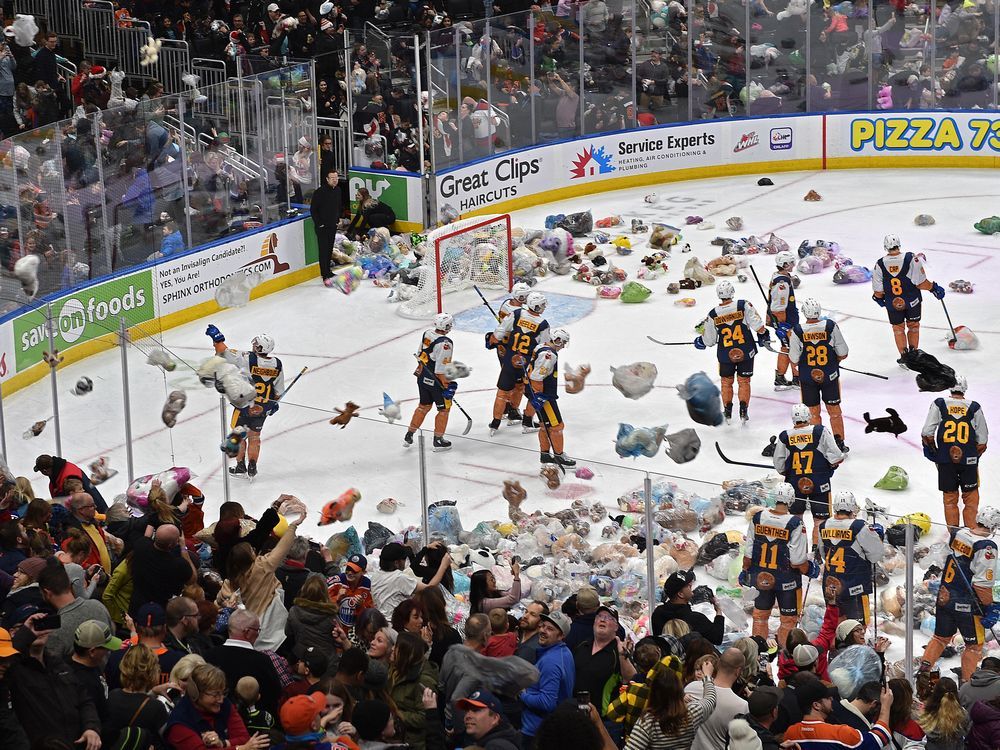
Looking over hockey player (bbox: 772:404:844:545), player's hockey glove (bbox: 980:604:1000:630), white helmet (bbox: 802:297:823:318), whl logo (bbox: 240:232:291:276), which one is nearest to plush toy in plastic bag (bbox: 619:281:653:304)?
whl logo (bbox: 240:232:291:276)

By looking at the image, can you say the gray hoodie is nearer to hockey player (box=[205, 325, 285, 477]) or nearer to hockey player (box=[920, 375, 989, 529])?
hockey player (box=[920, 375, 989, 529])

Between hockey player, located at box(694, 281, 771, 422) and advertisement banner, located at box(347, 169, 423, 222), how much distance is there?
6.85m

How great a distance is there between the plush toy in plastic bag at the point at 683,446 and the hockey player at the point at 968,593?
3651 mm

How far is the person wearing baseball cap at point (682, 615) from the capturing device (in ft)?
26.2

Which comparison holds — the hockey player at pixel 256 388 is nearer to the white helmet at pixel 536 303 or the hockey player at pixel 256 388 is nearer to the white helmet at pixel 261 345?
the white helmet at pixel 261 345

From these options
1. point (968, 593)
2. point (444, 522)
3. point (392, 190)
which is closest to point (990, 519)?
point (968, 593)

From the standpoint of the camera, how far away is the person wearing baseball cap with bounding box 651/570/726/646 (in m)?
7.98

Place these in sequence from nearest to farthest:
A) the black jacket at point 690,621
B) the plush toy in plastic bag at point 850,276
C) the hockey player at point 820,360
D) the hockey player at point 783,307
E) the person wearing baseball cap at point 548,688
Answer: the person wearing baseball cap at point 548,688 → the black jacket at point 690,621 → the hockey player at point 820,360 → the hockey player at point 783,307 → the plush toy in plastic bag at point 850,276

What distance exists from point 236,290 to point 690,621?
1019cm

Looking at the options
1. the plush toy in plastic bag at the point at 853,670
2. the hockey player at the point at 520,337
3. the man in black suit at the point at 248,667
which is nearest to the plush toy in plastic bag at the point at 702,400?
the hockey player at the point at 520,337

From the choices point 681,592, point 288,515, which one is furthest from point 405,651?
point 288,515

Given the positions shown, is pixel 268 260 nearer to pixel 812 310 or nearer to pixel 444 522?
pixel 812 310

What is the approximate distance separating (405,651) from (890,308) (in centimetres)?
965

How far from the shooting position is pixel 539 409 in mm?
13094
